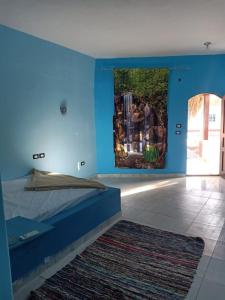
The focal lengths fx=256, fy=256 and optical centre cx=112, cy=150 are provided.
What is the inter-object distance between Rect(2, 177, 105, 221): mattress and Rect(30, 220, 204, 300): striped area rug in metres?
0.55

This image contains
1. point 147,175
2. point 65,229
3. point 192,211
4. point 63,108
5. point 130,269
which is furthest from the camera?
point 147,175

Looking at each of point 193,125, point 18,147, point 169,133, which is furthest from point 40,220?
point 193,125

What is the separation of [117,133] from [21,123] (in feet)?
8.03

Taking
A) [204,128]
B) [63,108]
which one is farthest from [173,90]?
[204,128]

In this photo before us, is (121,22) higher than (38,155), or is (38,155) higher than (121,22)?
(121,22)

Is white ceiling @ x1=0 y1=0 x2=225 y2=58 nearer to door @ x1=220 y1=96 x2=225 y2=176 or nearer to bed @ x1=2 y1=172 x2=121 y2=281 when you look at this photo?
door @ x1=220 y1=96 x2=225 y2=176

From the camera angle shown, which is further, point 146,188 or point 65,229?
point 146,188

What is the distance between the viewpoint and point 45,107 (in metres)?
4.39

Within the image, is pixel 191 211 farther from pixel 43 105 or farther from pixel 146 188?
pixel 43 105

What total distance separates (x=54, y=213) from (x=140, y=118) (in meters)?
3.48

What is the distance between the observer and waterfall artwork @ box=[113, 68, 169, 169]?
5570 millimetres

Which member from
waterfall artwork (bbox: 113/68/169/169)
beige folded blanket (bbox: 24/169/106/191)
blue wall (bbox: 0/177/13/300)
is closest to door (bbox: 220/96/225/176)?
waterfall artwork (bbox: 113/68/169/169)

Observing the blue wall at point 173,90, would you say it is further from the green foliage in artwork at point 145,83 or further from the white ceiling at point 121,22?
the white ceiling at point 121,22

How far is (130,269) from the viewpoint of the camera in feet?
8.16
